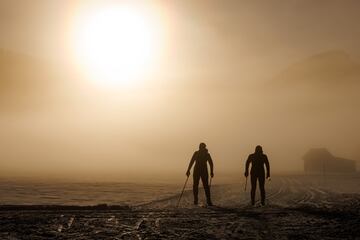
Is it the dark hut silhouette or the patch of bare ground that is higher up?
the dark hut silhouette

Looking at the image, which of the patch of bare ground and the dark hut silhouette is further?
the dark hut silhouette

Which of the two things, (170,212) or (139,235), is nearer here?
(139,235)

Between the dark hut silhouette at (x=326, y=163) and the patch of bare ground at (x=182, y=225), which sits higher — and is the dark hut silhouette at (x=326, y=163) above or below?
above

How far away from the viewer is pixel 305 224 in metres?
11.3

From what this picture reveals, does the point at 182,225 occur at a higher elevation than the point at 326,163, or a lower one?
lower

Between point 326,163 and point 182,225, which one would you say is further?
point 326,163

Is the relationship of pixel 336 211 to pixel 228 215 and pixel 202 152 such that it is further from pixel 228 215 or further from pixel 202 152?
pixel 202 152

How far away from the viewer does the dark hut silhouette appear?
109081mm

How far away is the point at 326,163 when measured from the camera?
364 feet

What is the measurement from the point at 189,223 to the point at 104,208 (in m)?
5.32

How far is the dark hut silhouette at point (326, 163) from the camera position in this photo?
109081 millimetres

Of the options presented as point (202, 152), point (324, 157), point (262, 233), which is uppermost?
point (324, 157)

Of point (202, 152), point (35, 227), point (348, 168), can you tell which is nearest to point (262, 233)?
point (35, 227)

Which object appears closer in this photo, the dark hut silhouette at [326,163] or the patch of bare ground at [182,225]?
the patch of bare ground at [182,225]
